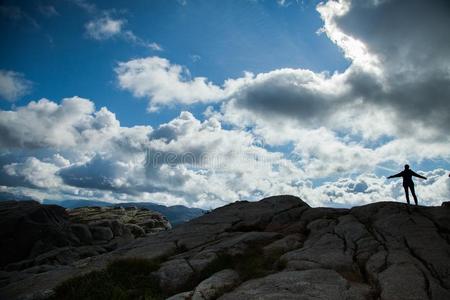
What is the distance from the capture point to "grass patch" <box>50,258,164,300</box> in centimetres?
1894

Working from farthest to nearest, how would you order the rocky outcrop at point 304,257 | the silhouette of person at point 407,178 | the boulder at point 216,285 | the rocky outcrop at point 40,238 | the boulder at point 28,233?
1. the boulder at point 28,233
2. the rocky outcrop at point 40,238
3. the silhouette of person at point 407,178
4. the boulder at point 216,285
5. the rocky outcrop at point 304,257

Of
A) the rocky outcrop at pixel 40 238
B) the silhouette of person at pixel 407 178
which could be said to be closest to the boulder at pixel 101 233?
the rocky outcrop at pixel 40 238

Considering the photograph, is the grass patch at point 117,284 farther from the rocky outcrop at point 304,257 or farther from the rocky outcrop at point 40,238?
the rocky outcrop at point 40,238

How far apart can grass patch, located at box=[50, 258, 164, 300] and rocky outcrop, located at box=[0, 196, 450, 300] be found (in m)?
0.81

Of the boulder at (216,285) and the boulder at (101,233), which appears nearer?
the boulder at (216,285)

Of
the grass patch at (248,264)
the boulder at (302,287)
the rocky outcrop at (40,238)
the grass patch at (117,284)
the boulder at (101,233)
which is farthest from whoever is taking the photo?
the boulder at (101,233)

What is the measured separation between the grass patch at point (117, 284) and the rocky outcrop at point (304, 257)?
0.81 metres

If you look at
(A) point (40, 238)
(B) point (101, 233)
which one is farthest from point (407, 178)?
(B) point (101, 233)

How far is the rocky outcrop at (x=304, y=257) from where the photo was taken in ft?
53.7

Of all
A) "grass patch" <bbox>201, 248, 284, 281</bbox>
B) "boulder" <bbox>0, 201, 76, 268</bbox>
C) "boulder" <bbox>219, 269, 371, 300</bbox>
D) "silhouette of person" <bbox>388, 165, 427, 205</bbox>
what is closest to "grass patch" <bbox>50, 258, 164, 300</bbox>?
"grass patch" <bbox>201, 248, 284, 281</bbox>

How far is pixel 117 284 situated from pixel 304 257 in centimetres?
1186

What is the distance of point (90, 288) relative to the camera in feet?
64.5

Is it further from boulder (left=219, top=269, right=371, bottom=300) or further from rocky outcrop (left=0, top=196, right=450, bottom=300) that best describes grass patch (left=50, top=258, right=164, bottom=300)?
boulder (left=219, top=269, right=371, bottom=300)

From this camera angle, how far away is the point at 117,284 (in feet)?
66.6
